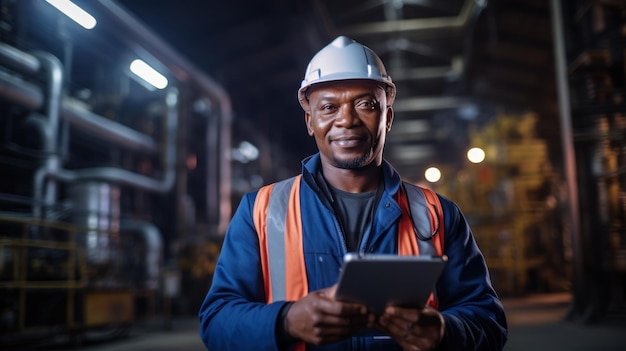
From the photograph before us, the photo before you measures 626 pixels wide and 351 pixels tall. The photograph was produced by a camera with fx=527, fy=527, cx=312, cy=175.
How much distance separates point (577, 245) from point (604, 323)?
3.73 ft

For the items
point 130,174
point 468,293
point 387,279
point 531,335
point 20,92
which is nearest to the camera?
point 387,279

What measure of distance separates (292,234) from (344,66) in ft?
2.26

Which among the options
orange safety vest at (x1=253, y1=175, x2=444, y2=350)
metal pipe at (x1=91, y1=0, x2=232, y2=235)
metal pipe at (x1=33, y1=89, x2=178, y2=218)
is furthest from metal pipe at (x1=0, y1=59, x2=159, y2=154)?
orange safety vest at (x1=253, y1=175, x2=444, y2=350)

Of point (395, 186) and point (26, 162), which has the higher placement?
point (26, 162)

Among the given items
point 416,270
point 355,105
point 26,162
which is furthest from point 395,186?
point 26,162

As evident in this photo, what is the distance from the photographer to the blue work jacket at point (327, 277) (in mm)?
1768

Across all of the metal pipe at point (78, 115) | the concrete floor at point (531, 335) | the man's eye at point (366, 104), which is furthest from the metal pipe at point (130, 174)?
the man's eye at point (366, 104)

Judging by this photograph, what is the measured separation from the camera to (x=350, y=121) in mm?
1969

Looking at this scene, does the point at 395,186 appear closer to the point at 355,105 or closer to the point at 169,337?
the point at 355,105

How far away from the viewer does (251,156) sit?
19672 mm

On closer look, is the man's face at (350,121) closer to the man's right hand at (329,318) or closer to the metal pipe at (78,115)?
the man's right hand at (329,318)

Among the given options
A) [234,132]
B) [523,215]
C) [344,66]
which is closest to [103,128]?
[234,132]

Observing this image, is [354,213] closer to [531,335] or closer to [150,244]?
[531,335]

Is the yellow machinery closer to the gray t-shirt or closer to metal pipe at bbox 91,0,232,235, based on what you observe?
metal pipe at bbox 91,0,232,235
